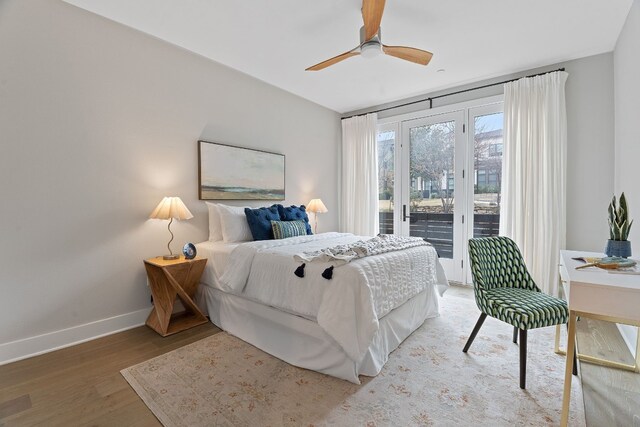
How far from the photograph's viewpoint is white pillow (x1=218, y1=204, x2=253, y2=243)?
10.4 feet

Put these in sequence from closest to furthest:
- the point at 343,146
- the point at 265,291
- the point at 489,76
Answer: the point at 265,291 → the point at 489,76 → the point at 343,146

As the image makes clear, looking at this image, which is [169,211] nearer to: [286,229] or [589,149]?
[286,229]

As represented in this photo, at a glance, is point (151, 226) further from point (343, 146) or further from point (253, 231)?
point (343, 146)

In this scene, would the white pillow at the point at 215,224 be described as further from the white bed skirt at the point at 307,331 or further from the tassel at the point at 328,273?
the tassel at the point at 328,273

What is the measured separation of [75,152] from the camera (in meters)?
2.49

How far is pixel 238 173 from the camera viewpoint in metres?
3.67

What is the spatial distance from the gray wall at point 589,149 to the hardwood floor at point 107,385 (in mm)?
1196

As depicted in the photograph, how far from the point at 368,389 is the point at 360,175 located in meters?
3.64

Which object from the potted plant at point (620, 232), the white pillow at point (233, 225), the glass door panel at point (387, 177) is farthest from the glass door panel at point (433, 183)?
the white pillow at point (233, 225)

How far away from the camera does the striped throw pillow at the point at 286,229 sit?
10.6ft

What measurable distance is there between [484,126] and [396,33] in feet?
6.48

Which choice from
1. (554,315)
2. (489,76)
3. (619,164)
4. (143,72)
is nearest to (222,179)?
(143,72)

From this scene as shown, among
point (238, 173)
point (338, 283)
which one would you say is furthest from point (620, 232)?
Answer: point (238, 173)

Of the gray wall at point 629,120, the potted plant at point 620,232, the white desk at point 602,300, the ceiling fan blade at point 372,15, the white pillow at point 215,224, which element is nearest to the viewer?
the white desk at point 602,300
